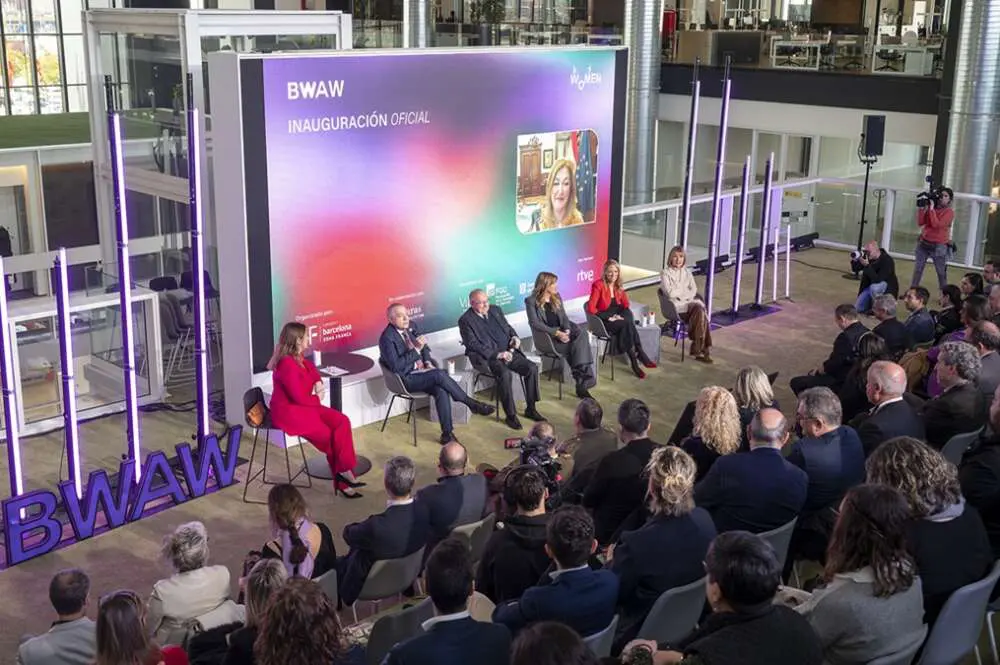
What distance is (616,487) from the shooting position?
5.68 meters

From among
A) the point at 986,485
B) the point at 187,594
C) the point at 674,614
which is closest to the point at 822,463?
the point at 986,485

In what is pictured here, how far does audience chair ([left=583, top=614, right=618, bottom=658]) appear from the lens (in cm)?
421

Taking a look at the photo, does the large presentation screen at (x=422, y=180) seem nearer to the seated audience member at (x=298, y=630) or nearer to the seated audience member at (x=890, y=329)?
the seated audience member at (x=890, y=329)

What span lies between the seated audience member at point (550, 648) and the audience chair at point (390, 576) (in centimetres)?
240

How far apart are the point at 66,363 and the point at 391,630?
3.41 m

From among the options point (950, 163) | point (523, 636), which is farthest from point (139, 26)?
point (950, 163)

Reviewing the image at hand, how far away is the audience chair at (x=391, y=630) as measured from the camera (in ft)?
14.4

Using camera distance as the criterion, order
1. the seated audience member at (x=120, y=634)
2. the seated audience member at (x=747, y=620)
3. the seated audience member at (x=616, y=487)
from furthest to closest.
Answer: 1. the seated audience member at (x=616, y=487)
2. the seated audience member at (x=120, y=634)
3. the seated audience member at (x=747, y=620)

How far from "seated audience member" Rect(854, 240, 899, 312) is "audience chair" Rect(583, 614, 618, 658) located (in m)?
7.80

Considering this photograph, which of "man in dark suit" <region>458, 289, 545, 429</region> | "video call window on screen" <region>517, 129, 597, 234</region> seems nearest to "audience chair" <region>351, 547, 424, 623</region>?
"man in dark suit" <region>458, 289, 545, 429</region>

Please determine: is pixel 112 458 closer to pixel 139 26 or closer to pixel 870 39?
pixel 139 26

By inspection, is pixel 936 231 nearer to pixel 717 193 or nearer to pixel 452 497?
pixel 717 193

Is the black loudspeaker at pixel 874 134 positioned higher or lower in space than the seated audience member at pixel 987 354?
higher

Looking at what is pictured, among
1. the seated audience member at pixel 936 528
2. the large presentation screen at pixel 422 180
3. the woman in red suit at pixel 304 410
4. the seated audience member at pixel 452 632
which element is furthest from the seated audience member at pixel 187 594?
the large presentation screen at pixel 422 180
